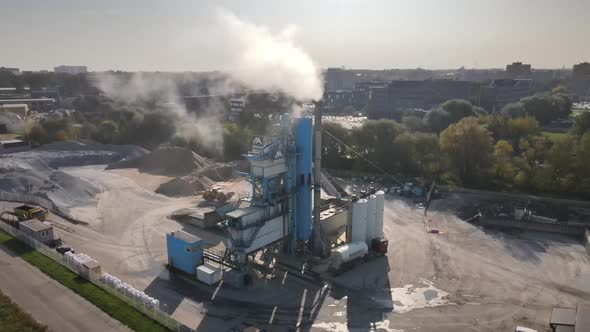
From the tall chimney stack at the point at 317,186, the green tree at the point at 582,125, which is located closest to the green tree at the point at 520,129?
the green tree at the point at 582,125

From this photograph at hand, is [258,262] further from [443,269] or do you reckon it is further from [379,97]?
[379,97]

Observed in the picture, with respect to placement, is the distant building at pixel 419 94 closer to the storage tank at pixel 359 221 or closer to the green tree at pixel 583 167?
the green tree at pixel 583 167

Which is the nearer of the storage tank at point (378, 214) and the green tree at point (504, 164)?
the storage tank at point (378, 214)

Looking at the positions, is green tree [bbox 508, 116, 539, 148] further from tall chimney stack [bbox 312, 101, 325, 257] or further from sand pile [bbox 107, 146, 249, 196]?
tall chimney stack [bbox 312, 101, 325, 257]

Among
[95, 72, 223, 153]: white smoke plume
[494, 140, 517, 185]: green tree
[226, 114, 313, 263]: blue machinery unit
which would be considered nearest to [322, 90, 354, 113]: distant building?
[95, 72, 223, 153]: white smoke plume

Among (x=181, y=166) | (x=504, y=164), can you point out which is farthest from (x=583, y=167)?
(x=181, y=166)

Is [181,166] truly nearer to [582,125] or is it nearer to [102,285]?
[102,285]
